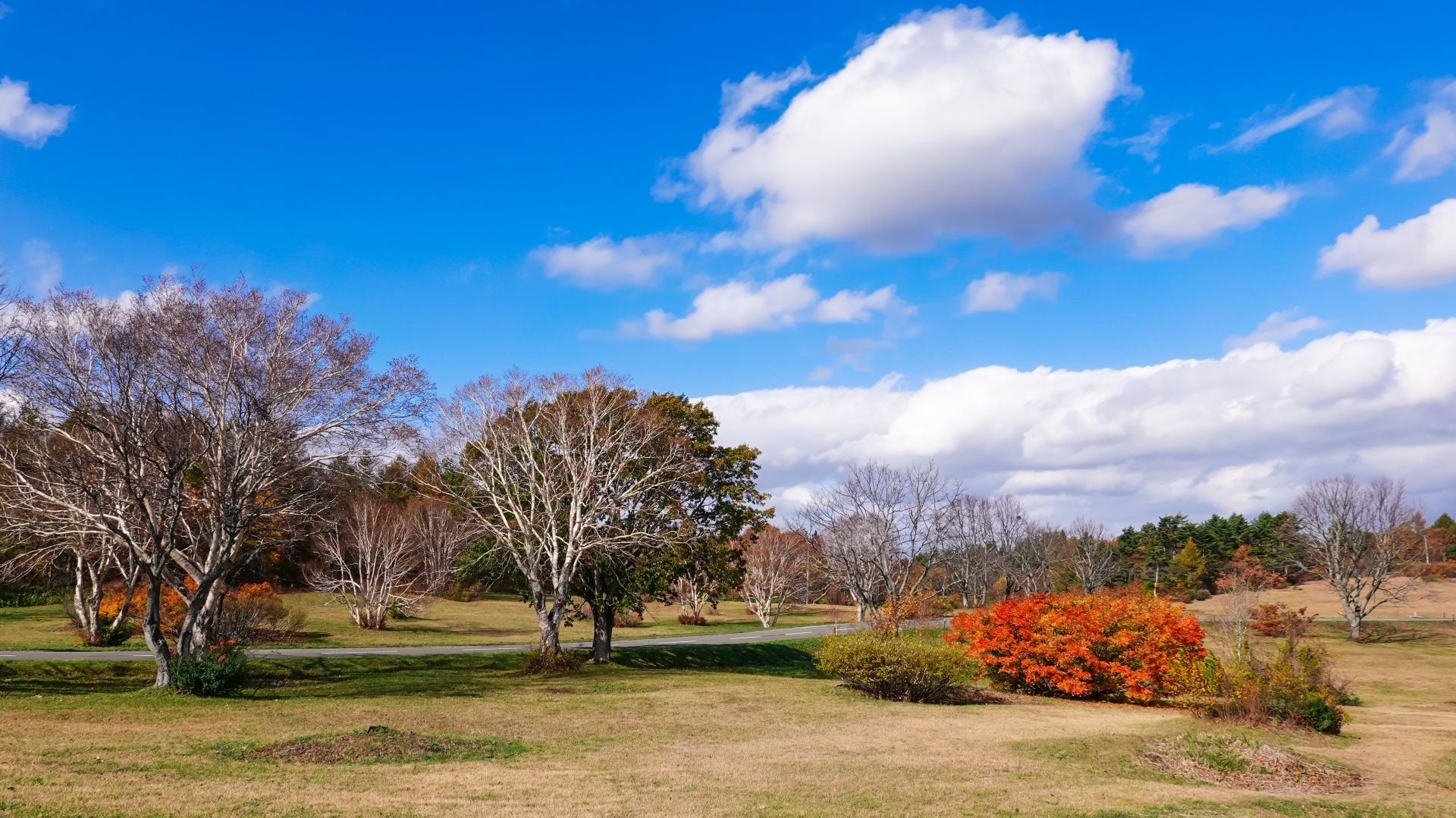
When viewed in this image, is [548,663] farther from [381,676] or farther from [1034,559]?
[1034,559]

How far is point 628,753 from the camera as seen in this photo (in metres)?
14.2

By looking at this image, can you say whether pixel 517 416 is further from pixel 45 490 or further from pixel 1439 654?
pixel 1439 654

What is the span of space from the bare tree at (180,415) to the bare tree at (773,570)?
1496 inches

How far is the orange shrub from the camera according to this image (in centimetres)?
2591

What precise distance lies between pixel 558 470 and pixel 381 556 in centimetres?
2103

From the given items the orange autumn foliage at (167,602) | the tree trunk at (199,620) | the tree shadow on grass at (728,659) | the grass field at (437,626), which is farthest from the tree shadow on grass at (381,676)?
the grass field at (437,626)

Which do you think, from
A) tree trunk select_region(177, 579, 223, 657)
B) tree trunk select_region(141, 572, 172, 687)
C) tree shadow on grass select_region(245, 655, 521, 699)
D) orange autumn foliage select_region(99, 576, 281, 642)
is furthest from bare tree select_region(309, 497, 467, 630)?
tree trunk select_region(141, 572, 172, 687)

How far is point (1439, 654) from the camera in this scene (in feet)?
155

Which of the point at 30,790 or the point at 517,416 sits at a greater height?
the point at 517,416

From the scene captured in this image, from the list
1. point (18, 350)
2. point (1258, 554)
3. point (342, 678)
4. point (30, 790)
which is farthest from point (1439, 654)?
point (18, 350)

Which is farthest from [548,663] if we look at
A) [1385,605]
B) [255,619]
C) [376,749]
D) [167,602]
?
[1385,605]

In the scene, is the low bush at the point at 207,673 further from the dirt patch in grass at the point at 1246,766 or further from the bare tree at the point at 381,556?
the dirt patch in grass at the point at 1246,766

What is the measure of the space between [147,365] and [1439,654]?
63.0 m

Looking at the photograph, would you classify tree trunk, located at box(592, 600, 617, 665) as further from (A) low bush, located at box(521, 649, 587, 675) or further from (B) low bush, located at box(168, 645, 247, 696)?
(B) low bush, located at box(168, 645, 247, 696)
